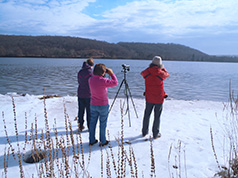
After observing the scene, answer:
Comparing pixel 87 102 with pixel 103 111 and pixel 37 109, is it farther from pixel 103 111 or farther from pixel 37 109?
pixel 37 109

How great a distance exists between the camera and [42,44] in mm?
101062

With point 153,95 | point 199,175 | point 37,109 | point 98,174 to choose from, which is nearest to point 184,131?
point 153,95

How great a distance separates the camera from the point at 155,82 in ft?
13.4

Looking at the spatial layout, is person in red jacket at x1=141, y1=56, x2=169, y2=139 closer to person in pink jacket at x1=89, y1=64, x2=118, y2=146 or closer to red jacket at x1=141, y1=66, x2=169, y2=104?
red jacket at x1=141, y1=66, x2=169, y2=104

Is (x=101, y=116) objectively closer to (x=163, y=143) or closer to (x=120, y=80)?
(x=163, y=143)

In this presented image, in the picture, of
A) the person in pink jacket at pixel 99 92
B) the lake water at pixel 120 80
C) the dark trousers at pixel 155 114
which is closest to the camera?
the person in pink jacket at pixel 99 92

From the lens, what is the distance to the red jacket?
403cm

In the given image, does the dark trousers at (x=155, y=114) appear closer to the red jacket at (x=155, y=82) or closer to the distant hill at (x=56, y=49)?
the red jacket at (x=155, y=82)

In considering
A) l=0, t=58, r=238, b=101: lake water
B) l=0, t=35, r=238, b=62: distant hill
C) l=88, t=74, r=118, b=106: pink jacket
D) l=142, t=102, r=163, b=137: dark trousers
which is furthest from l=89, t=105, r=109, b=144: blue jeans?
l=0, t=35, r=238, b=62: distant hill

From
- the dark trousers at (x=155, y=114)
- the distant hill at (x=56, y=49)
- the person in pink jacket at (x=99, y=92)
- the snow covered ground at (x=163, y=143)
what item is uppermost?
the distant hill at (x=56, y=49)

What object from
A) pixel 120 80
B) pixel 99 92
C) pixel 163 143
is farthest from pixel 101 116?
pixel 120 80

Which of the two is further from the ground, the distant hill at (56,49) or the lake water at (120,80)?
the distant hill at (56,49)

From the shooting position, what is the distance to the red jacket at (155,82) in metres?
4.03

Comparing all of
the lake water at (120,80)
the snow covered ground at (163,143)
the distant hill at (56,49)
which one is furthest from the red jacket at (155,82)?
the distant hill at (56,49)
